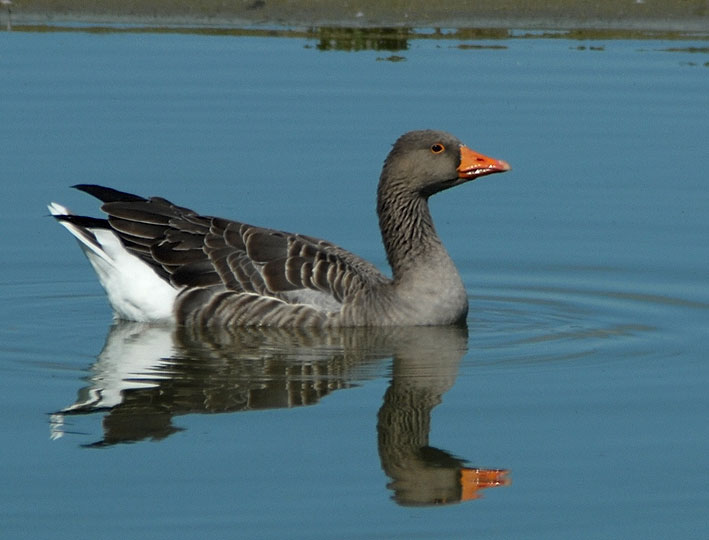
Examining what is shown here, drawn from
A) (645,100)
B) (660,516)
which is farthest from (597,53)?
(660,516)

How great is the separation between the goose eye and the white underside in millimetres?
2520

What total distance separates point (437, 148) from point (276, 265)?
1726 mm

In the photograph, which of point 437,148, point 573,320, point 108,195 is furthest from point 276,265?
point 573,320

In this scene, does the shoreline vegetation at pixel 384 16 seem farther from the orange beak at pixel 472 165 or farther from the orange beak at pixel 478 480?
the orange beak at pixel 478 480

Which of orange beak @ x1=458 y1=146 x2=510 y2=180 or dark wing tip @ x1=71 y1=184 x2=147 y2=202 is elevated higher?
orange beak @ x1=458 y1=146 x2=510 y2=180

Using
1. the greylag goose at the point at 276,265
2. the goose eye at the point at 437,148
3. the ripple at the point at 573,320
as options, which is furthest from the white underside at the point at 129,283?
the ripple at the point at 573,320

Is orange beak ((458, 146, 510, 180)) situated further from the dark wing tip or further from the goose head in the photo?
the dark wing tip

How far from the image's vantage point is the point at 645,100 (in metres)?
18.9

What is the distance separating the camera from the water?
817cm

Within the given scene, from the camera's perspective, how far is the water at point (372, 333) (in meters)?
8.17

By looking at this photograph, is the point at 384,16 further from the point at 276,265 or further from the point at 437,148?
the point at 276,265

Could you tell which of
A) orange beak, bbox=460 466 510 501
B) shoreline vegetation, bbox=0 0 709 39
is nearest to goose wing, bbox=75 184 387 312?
orange beak, bbox=460 466 510 501

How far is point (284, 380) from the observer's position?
10.7 metres

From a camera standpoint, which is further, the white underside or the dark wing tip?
the dark wing tip
